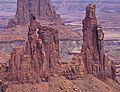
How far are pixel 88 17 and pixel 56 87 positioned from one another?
42.6ft

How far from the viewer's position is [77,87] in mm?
82438

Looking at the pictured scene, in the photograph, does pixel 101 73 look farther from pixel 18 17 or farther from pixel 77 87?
pixel 18 17

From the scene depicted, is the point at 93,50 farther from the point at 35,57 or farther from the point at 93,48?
the point at 35,57

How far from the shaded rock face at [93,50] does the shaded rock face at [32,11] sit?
74.0 meters

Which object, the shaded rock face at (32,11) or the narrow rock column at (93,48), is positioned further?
the shaded rock face at (32,11)

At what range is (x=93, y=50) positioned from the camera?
89.3m

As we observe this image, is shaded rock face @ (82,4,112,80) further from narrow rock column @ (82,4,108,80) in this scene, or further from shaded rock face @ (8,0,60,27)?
shaded rock face @ (8,0,60,27)

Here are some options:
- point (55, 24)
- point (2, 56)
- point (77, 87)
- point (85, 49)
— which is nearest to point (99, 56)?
point (85, 49)

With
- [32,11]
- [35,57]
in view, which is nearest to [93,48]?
[35,57]

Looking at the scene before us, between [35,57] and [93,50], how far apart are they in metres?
9.43

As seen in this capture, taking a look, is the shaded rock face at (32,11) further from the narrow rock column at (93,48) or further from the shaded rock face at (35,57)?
the shaded rock face at (35,57)

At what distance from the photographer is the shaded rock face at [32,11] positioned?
164 meters

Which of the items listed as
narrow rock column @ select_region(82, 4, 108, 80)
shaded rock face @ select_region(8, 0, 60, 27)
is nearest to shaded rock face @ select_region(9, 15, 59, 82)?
narrow rock column @ select_region(82, 4, 108, 80)

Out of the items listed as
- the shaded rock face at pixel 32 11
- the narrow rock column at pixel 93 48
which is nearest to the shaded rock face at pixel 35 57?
the narrow rock column at pixel 93 48
